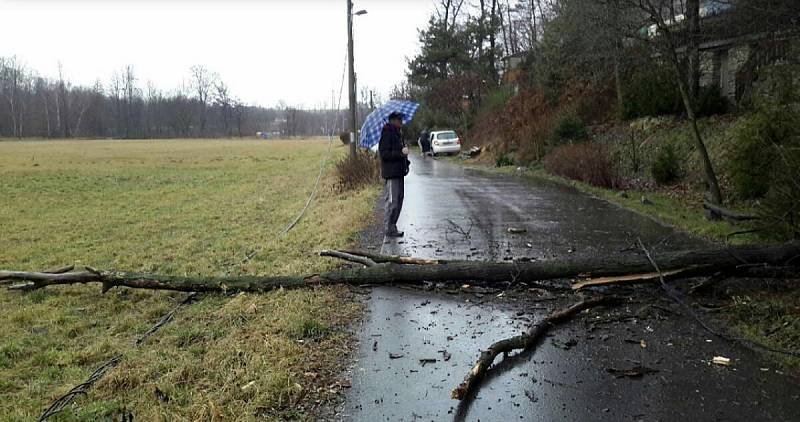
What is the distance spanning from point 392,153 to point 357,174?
902 centimetres

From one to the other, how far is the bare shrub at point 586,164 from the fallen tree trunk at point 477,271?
10.4m

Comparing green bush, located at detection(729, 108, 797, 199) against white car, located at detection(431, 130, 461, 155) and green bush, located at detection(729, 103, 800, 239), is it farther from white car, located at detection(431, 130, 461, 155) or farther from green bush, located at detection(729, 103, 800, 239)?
white car, located at detection(431, 130, 461, 155)

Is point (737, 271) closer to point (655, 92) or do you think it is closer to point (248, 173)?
point (655, 92)

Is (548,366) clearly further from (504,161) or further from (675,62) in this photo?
(504,161)

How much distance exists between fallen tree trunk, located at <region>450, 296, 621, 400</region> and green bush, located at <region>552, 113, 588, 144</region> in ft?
57.6

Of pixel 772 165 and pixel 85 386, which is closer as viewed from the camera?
pixel 85 386

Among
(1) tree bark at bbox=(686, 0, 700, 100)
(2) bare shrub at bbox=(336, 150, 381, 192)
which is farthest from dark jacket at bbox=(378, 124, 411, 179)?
(2) bare shrub at bbox=(336, 150, 381, 192)

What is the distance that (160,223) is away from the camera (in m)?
14.5

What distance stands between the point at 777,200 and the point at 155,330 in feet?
22.9

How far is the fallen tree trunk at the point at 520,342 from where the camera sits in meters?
4.05

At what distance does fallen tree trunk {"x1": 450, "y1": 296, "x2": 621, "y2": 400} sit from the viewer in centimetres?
405

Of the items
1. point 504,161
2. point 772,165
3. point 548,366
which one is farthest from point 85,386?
point 504,161

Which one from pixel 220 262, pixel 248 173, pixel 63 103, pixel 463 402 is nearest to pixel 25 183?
pixel 248 173

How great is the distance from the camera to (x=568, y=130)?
22547 millimetres
